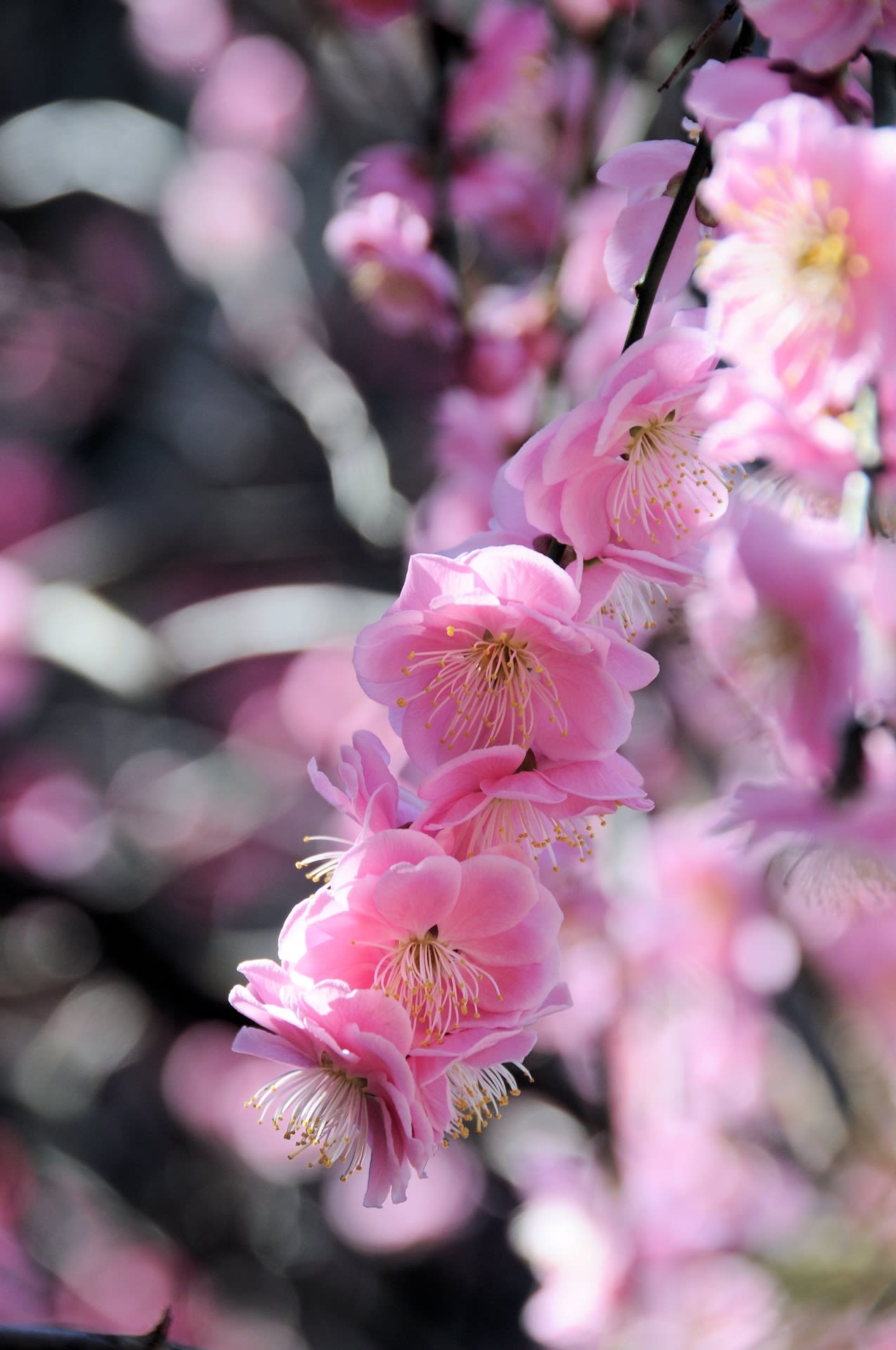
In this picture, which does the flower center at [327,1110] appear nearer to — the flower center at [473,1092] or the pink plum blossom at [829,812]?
the flower center at [473,1092]

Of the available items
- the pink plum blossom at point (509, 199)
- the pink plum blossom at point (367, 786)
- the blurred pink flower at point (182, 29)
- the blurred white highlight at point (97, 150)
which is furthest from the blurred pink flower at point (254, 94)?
the pink plum blossom at point (367, 786)

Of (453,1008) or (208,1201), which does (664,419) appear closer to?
(453,1008)

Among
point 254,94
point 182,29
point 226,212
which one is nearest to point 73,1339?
point 226,212

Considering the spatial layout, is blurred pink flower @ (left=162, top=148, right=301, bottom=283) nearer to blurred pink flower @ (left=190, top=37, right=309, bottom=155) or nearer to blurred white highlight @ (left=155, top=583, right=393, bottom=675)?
blurred pink flower @ (left=190, top=37, right=309, bottom=155)

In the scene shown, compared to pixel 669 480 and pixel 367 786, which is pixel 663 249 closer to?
pixel 669 480

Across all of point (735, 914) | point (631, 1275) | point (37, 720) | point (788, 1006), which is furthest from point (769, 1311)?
point (37, 720)
